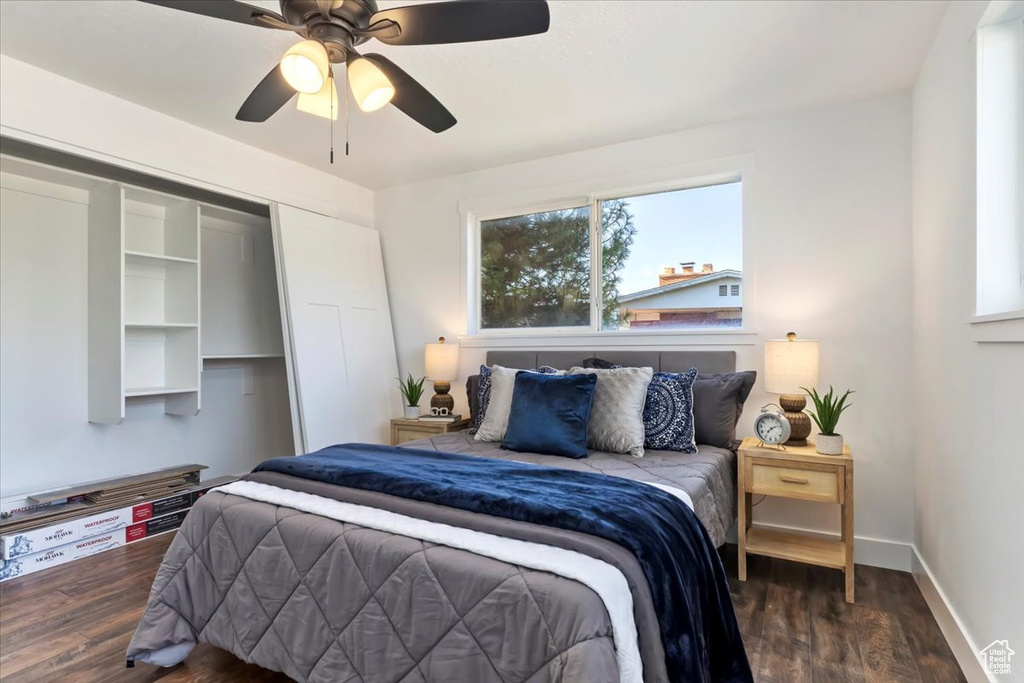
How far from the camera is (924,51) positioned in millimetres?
2369

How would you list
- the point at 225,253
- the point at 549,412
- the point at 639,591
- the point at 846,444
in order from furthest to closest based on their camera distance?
the point at 225,253, the point at 846,444, the point at 549,412, the point at 639,591

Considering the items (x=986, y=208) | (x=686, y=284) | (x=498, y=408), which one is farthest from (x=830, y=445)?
(x=498, y=408)

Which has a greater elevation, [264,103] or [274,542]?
[264,103]

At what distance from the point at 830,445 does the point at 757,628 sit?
904 millimetres

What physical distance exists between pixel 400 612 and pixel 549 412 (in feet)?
4.37

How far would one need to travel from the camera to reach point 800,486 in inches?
97.4

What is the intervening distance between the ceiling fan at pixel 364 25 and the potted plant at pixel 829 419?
2.19m

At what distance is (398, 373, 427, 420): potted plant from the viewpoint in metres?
3.87

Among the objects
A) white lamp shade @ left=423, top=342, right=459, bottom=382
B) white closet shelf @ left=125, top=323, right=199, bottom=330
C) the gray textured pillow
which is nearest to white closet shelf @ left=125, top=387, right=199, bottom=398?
white closet shelf @ left=125, top=323, right=199, bottom=330

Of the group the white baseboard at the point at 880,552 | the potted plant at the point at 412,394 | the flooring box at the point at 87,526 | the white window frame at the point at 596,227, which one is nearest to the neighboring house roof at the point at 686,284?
the white window frame at the point at 596,227

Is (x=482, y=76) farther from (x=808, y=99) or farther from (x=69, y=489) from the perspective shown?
(x=69, y=489)

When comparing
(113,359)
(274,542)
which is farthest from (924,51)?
(113,359)

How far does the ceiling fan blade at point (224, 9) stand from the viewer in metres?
1.52

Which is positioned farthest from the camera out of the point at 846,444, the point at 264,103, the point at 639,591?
the point at 846,444
